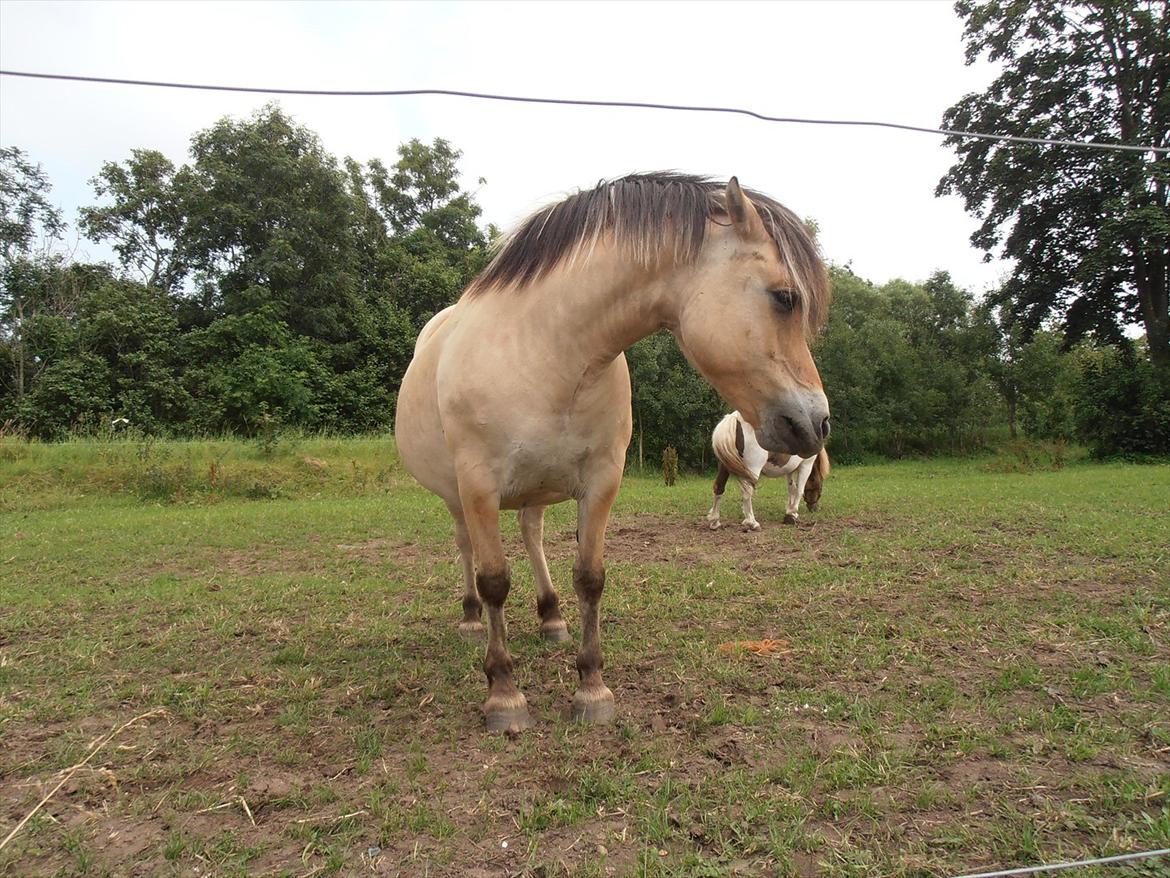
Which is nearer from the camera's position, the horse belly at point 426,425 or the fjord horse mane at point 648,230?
the fjord horse mane at point 648,230

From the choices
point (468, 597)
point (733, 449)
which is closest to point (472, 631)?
point (468, 597)

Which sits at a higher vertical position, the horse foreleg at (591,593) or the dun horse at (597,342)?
the dun horse at (597,342)

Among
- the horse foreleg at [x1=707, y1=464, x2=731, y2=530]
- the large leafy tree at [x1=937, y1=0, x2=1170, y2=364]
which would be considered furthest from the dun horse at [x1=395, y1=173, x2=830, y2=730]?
the large leafy tree at [x1=937, y1=0, x2=1170, y2=364]

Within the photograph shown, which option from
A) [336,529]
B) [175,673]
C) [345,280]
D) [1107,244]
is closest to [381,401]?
[345,280]

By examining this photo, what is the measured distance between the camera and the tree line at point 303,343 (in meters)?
19.5

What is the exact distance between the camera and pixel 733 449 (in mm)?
Answer: 8078

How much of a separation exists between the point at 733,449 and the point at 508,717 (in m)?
5.96

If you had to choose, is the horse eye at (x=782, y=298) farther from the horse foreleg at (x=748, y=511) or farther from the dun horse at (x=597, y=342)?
the horse foreleg at (x=748, y=511)

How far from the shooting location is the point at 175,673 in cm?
343

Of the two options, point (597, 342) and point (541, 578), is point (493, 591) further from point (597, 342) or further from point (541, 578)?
point (597, 342)

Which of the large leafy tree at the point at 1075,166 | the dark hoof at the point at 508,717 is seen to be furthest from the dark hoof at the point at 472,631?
the large leafy tree at the point at 1075,166

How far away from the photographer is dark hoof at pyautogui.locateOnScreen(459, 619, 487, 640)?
3928 millimetres

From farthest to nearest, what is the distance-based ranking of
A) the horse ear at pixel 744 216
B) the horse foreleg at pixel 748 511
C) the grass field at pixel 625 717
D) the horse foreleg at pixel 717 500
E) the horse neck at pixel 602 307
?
1. the horse foreleg at pixel 717 500
2. the horse foreleg at pixel 748 511
3. the horse neck at pixel 602 307
4. the horse ear at pixel 744 216
5. the grass field at pixel 625 717

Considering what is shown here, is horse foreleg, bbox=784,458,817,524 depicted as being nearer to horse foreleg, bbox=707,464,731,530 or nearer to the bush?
horse foreleg, bbox=707,464,731,530
